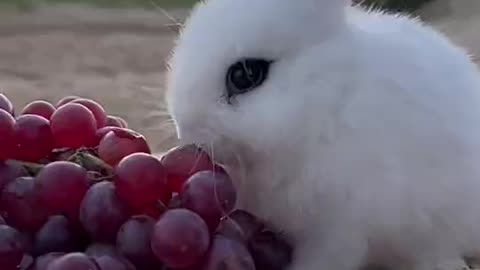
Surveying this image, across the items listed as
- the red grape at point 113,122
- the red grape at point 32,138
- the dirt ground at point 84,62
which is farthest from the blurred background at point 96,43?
the red grape at point 32,138

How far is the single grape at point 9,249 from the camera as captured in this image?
64 centimetres

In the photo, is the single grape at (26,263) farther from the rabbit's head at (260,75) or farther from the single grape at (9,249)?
the rabbit's head at (260,75)

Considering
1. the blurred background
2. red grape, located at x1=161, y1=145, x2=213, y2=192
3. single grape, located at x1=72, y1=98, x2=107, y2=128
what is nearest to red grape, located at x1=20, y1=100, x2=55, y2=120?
single grape, located at x1=72, y1=98, x2=107, y2=128

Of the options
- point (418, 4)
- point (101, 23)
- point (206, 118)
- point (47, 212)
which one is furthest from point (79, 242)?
point (101, 23)

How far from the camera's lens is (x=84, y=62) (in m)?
3.17

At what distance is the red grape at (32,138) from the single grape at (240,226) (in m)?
0.16

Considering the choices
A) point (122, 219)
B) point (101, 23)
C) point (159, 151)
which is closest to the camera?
point (122, 219)

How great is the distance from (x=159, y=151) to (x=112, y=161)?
0.27m

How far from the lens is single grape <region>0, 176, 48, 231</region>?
677mm

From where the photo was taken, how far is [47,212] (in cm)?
68

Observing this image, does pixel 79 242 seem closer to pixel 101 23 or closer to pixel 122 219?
pixel 122 219

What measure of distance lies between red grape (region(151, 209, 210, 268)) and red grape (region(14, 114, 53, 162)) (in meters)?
0.14

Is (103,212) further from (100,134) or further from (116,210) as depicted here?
(100,134)

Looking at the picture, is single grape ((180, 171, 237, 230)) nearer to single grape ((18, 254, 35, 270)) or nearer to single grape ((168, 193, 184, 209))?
single grape ((168, 193, 184, 209))
